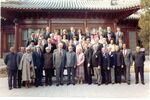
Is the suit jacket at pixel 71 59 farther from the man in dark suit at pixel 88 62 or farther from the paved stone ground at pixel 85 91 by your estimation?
the paved stone ground at pixel 85 91

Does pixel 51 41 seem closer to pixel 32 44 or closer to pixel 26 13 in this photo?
pixel 32 44

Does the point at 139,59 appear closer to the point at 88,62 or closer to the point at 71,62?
the point at 88,62

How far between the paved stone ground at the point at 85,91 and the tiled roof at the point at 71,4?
808 centimetres

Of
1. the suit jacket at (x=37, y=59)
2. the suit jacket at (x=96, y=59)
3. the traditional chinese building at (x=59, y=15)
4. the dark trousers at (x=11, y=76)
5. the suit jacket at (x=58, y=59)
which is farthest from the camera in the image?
the traditional chinese building at (x=59, y=15)

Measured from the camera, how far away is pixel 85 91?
45.0 feet

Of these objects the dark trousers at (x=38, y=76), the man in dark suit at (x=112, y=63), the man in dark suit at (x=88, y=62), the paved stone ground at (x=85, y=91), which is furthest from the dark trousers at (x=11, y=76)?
the man in dark suit at (x=112, y=63)

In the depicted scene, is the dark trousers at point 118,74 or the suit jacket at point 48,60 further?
the dark trousers at point 118,74

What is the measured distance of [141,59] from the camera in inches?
615

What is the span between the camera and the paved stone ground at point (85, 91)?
1295 centimetres

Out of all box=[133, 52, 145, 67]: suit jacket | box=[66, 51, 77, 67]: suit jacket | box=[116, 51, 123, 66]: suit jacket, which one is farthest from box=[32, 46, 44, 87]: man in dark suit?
box=[133, 52, 145, 67]: suit jacket

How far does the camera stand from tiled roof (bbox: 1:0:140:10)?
22439mm

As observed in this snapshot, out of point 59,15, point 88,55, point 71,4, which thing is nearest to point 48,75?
point 88,55

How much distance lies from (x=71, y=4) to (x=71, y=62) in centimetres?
980

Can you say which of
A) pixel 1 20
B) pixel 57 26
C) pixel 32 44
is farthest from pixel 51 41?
pixel 1 20
